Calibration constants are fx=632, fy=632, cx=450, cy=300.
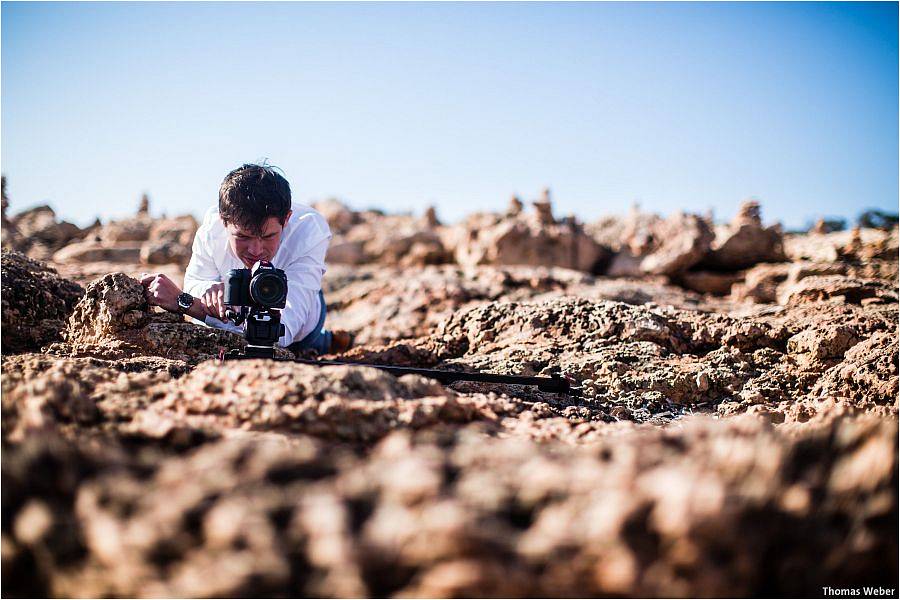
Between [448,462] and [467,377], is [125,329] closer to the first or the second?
[467,377]

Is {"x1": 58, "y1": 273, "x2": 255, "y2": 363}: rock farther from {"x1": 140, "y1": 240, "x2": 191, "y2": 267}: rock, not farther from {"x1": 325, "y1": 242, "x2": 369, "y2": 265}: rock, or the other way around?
{"x1": 325, "y1": 242, "x2": 369, "y2": 265}: rock

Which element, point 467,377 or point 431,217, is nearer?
point 467,377

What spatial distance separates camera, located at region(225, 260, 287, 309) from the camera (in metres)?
3.11

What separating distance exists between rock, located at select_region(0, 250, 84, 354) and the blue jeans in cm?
151

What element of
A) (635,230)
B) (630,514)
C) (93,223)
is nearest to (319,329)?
(630,514)

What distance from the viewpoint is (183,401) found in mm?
2143

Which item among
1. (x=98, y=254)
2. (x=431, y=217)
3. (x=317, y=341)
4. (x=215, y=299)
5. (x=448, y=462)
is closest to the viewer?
(x=448, y=462)

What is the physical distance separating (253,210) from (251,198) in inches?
3.2

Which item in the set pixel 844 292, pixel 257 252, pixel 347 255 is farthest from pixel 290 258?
pixel 347 255

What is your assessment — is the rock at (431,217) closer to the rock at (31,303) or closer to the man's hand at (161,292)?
the rock at (31,303)

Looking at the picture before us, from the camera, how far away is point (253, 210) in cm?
417

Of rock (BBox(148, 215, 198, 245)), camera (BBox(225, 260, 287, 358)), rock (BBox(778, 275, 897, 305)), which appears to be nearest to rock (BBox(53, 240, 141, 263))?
rock (BBox(148, 215, 198, 245))

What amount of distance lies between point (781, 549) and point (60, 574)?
1516 mm

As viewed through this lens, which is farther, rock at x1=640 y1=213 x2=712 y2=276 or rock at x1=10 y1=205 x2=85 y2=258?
rock at x1=10 y1=205 x2=85 y2=258
